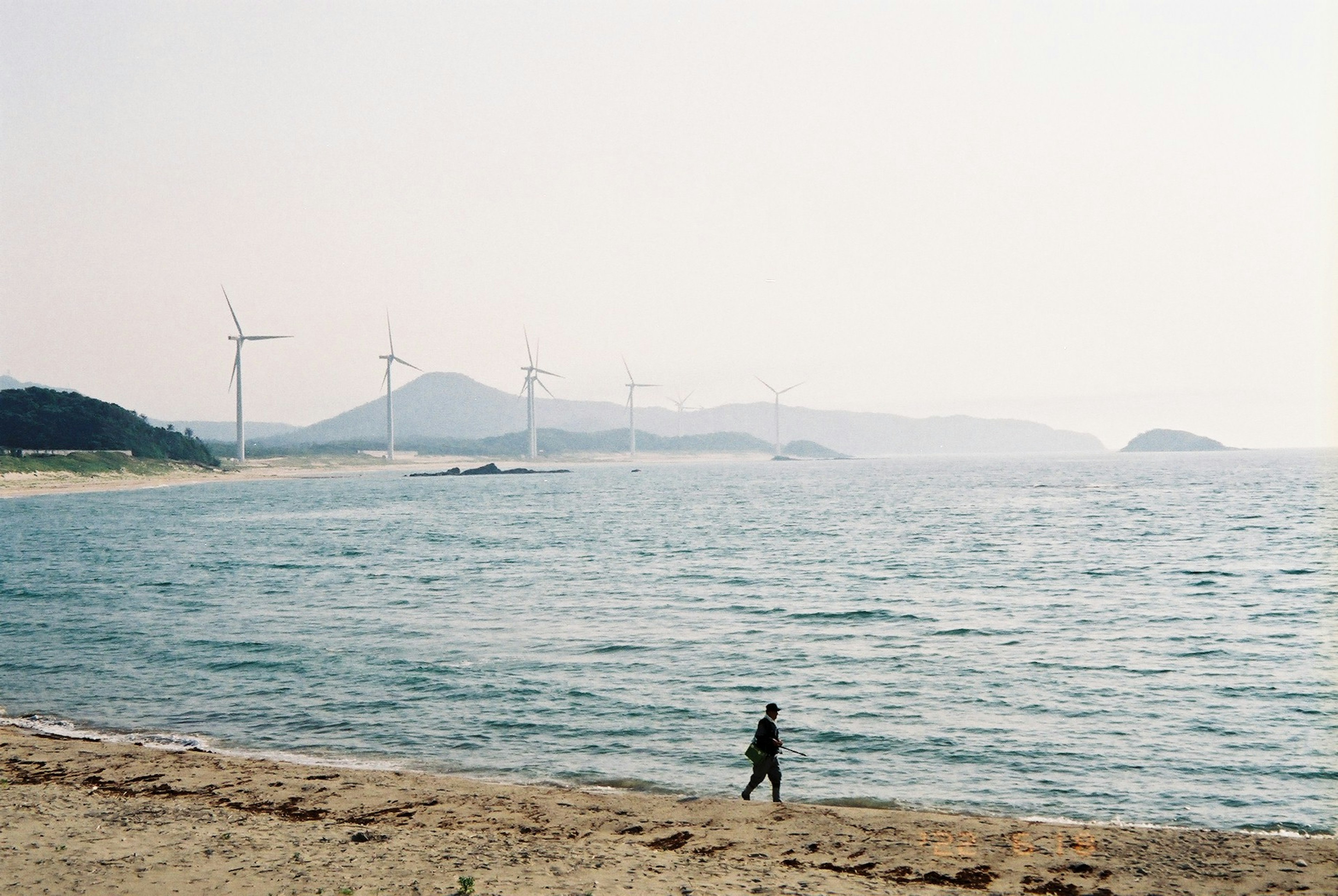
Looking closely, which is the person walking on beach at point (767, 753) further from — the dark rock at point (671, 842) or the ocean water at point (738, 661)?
the dark rock at point (671, 842)

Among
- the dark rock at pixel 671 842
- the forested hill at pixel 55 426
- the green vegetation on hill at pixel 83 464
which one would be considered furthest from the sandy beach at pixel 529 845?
the forested hill at pixel 55 426

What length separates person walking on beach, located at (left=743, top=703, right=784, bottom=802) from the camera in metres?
19.5

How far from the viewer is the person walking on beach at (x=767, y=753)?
63.9ft

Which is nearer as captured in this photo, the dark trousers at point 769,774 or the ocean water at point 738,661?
the dark trousers at point 769,774

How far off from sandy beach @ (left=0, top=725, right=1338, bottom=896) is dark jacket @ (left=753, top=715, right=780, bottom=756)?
113 cm

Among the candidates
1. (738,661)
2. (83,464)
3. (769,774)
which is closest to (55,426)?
(83,464)

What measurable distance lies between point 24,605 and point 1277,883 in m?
51.4

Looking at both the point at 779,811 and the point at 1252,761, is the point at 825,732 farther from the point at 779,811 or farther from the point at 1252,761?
the point at 1252,761

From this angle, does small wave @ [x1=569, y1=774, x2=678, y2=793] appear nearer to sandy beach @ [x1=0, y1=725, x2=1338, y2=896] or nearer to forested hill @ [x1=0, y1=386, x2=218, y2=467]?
sandy beach @ [x1=0, y1=725, x2=1338, y2=896]

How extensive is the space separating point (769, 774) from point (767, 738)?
0.83 metres

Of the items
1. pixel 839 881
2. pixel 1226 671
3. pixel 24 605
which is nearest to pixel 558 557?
pixel 24 605

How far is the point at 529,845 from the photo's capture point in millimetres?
16391

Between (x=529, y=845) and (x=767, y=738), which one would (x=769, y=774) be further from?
(x=529, y=845)

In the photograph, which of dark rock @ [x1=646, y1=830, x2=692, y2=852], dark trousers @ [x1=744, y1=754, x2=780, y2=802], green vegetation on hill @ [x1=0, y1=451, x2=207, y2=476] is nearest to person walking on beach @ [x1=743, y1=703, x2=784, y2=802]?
dark trousers @ [x1=744, y1=754, x2=780, y2=802]
